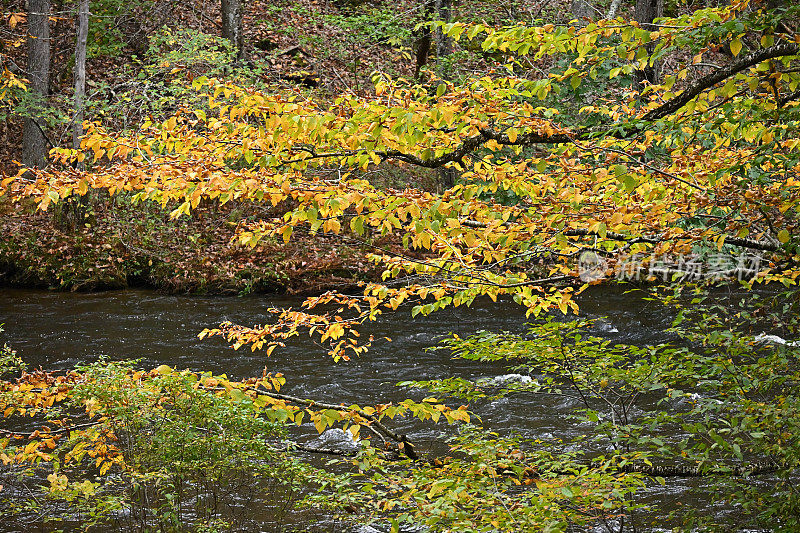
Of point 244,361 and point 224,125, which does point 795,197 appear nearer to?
point 224,125

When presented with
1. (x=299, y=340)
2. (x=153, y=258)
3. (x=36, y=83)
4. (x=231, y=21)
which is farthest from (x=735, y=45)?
(x=231, y=21)

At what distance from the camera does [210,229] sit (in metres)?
15.1

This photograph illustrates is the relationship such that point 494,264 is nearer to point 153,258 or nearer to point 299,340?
point 299,340

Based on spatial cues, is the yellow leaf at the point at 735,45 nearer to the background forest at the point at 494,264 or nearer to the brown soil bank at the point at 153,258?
the background forest at the point at 494,264

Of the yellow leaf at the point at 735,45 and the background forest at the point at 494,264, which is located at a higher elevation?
the yellow leaf at the point at 735,45

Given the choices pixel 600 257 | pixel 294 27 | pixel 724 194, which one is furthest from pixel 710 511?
pixel 294 27

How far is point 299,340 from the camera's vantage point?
1011cm

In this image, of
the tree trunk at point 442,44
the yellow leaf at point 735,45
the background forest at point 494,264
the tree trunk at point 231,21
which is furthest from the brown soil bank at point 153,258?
the yellow leaf at point 735,45

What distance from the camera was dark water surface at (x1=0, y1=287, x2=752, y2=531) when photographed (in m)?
7.63

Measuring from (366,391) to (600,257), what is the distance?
4.41m

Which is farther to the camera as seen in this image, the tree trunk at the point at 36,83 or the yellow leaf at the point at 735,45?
the tree trunk at the point at 36,83

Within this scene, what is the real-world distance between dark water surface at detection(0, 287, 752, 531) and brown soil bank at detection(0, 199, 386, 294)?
19.4 inches

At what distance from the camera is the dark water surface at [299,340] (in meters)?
7.63

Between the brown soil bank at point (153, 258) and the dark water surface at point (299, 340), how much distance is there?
49cm
